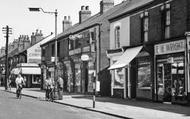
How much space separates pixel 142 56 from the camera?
1099 inches

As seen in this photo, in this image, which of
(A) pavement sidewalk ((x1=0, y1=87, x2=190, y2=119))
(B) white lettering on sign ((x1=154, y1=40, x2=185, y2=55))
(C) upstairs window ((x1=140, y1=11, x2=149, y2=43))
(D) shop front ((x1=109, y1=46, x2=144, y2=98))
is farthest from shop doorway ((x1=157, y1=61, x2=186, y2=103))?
(C) upstairs window ((x1=140, y1=11, x2=149, y2=43))

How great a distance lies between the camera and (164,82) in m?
25.0

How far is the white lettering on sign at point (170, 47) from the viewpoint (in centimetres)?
2289

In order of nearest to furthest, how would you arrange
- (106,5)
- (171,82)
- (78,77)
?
(171,82), (78,77), (106,5)

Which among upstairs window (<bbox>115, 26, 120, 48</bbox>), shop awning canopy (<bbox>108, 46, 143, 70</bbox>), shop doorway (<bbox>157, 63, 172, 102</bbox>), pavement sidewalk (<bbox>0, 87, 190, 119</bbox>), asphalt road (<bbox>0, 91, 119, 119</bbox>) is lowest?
asphalt road (<bbox>0, 91, 119, 119</bbox>)

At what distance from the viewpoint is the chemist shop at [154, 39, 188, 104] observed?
22.9 metres

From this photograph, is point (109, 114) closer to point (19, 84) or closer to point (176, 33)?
point (176, 33)

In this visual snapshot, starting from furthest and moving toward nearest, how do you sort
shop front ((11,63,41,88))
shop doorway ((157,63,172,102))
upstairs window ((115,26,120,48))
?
shop front ((11,63,41,88))
upstairs window ((115,26,120,48))
shop doorway ((157,63,172,102))

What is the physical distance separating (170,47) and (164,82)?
2.27 metres

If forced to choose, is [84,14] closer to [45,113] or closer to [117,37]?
[117,37]

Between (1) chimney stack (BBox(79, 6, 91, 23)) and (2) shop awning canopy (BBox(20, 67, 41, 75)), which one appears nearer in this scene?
(1) chimney stack (BBox(79, 6, 91, 23))

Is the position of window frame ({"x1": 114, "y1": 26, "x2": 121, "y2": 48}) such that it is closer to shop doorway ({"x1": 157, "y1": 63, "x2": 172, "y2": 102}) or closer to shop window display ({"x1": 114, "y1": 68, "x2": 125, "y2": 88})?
shop window display ({"x1": 114, "y1": 68, "x2": 125, "y2": 88})

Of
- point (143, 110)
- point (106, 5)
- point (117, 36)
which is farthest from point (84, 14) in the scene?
point (143, 110)

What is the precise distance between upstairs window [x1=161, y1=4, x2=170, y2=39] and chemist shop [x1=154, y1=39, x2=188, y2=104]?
0.75m
